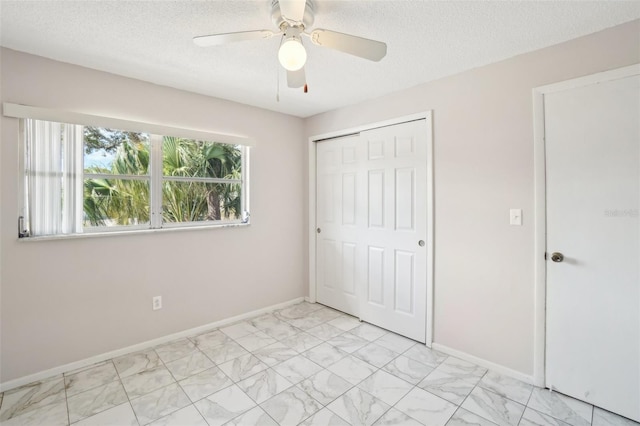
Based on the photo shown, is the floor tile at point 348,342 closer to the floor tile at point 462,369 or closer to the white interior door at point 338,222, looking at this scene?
the white interior door at point 338,222

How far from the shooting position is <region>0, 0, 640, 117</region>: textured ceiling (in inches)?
63.3

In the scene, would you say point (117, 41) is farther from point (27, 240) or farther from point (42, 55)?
point (27, 240)

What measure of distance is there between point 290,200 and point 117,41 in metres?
2.22

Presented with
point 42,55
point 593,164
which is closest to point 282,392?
point 593,164

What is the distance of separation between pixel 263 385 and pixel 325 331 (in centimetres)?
98

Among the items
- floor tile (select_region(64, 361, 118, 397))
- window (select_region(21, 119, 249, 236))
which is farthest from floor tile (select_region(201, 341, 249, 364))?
window (select_region(21, 119, 249, 236))

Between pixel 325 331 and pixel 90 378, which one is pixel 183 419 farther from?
pixel 325 331

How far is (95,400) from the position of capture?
1.93 metres

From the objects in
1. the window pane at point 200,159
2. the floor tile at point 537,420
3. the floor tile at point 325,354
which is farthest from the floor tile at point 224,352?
the floor tile at point 537,420

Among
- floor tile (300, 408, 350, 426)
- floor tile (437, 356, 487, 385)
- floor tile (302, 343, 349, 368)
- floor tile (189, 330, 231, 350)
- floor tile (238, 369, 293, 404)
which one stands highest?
floor tile (189, 330, 231, 350)

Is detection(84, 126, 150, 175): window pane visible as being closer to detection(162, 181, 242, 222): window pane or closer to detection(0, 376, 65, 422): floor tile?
detection(162, 181, 242, 222): window pane

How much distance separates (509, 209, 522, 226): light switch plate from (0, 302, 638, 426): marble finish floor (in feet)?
3.71

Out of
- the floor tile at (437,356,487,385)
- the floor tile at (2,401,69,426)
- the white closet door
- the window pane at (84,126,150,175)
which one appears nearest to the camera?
the floor tile at (2,401,69,426)

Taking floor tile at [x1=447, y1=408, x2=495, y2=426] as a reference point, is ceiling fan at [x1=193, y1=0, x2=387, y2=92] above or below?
above
